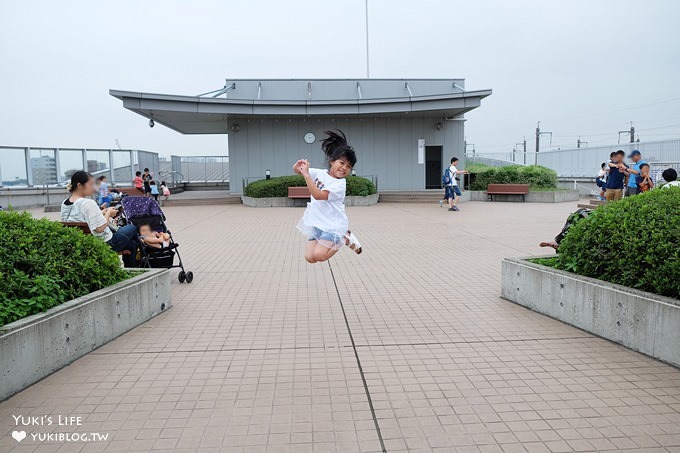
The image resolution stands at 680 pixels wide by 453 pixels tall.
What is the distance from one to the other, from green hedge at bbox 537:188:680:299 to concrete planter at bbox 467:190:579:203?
20060 millimetres

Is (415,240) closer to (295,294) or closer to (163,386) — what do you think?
(295,294)

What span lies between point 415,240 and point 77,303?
8.28 meters

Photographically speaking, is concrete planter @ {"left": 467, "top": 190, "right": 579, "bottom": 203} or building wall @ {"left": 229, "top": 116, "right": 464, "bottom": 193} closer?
concrete planter @ {"left": 467, "top": 190, "right": 579, "bottom": 203}

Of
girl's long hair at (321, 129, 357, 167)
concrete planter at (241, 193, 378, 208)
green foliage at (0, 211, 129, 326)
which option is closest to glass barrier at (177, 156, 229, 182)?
concrete planter at (241, 193, 378, 208)

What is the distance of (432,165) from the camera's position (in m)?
29.0

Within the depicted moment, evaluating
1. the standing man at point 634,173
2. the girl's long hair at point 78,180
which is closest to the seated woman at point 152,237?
the girl's long hair at point 78,180

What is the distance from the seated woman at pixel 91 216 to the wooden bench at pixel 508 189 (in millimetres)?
20970

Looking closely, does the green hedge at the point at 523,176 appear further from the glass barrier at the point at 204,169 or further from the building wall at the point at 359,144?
the glass barrier at the point at 204,169

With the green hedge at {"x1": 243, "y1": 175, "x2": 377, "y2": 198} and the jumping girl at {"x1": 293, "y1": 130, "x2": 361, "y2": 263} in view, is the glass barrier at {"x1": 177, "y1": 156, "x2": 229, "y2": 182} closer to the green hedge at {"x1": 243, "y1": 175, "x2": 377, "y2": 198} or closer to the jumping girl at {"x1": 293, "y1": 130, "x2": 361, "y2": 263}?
the green hedge at {"x1": 243, "y1": 175, "x2": 377, "y2": 198}

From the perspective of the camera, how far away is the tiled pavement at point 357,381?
10.2 ft

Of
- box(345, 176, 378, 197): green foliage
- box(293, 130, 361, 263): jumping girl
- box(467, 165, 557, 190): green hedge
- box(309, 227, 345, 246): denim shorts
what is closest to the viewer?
box(293, 130, 361, 263): jumping girl

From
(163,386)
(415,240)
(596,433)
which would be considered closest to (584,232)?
(596,433)

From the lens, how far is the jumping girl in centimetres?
529

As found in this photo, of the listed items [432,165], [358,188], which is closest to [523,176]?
[432,165]
